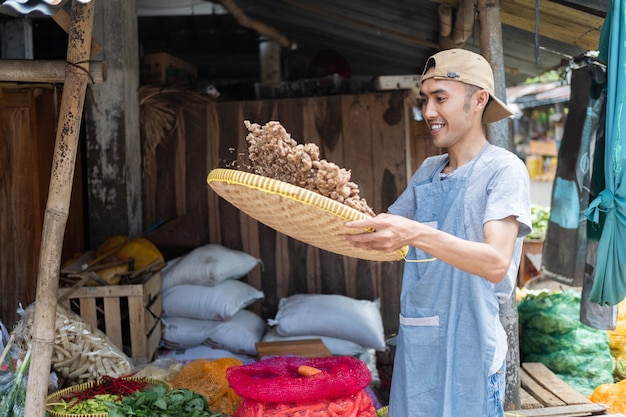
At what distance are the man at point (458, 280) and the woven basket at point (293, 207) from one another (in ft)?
0.70

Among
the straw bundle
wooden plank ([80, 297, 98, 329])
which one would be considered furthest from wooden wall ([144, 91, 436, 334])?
wooden plank ([80, 297, 98, 329])

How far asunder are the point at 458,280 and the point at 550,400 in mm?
2050

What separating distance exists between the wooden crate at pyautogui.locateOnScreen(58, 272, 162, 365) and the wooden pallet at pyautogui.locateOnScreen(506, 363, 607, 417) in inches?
95.2

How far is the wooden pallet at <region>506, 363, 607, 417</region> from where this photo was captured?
4059mm

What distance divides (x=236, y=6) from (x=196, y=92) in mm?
1886

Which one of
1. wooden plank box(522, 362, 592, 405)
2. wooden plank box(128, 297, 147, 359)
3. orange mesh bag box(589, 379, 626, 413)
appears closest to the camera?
wooden plank box(522, 362, 592, 405)

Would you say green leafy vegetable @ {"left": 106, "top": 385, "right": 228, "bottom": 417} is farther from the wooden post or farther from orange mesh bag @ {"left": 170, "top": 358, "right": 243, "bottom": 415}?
the wooden post

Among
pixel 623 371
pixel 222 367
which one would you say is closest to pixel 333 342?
pixel 222 367

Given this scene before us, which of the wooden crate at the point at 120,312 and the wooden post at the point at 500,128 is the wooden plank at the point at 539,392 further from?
the wooden crate at the point at 120,312

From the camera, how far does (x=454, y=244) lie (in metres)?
2.29

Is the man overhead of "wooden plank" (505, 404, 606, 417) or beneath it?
overhead

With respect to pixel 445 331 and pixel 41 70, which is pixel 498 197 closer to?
pixel 445 331

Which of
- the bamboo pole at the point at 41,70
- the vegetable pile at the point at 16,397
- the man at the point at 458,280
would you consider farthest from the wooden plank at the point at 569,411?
the bamboo pole at the point at 41,70

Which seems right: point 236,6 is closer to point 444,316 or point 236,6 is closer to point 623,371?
point 623,371
